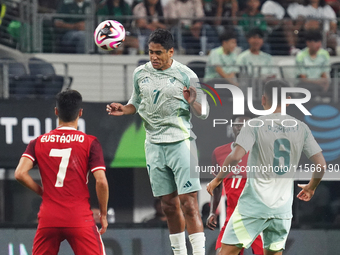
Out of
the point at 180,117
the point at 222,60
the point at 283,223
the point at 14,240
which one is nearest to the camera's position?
the point at 283,223

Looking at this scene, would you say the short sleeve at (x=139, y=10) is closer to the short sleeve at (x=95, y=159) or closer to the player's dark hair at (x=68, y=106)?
the player's dark hair at (x=68, y=106)

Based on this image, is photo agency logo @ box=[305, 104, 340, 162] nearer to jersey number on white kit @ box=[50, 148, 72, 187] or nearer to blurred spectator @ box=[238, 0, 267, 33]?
blurred spectator @ box=[238, 0, 267, 33]

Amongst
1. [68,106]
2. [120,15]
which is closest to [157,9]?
[120,15]

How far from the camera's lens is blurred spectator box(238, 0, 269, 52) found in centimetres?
1177

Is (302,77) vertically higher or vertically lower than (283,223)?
higher

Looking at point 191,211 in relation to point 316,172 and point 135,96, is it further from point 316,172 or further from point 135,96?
point 135,96

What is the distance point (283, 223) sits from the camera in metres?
5.62

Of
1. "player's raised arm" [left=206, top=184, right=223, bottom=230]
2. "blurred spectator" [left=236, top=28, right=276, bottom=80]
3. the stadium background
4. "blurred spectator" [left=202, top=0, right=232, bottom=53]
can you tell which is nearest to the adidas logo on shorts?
"player's raised arm" [left=206, top=184, right=223, bottom=230]

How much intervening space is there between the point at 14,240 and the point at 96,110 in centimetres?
253

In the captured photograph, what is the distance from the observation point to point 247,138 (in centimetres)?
554

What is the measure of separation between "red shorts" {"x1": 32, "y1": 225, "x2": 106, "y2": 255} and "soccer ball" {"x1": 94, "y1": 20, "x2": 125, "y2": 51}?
2908 millimetres

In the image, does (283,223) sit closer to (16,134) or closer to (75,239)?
(75,239)

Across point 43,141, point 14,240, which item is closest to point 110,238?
point 14,240

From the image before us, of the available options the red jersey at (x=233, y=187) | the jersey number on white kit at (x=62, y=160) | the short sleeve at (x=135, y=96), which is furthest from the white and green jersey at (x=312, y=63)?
the jersey number on white kit at (x=62, y=160)
